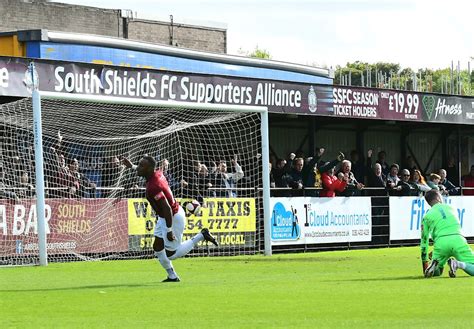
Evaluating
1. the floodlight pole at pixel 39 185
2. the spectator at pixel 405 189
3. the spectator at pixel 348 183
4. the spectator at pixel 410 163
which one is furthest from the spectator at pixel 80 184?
the spectator at pixel 410 163

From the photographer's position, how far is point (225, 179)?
27.1 meters

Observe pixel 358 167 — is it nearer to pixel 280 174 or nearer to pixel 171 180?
pixel 280 174

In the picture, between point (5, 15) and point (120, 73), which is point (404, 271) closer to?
point (120, 73)

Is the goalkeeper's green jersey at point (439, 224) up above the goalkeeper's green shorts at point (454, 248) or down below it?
above

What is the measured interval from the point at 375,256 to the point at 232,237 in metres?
3.45

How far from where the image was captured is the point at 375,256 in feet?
83.1

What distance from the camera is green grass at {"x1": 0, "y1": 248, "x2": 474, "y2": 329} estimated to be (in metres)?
11.3

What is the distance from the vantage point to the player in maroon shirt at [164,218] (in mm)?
16656

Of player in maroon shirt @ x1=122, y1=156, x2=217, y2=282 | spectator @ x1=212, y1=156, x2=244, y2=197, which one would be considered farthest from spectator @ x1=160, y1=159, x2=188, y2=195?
player in maroon shirt @ x1=122, y1=156, x2=217, y2=282

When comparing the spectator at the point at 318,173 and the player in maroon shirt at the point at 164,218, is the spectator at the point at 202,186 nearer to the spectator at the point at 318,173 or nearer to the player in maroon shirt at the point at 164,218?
the spectator at the point at 318,173

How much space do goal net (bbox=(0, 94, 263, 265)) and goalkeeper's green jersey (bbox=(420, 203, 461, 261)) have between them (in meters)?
8.53

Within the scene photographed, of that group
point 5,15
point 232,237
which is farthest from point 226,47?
point 232,237

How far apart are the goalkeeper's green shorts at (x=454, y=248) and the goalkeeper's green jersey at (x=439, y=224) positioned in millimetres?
94

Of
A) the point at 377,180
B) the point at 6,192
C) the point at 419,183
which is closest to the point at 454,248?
the point at 6,192
